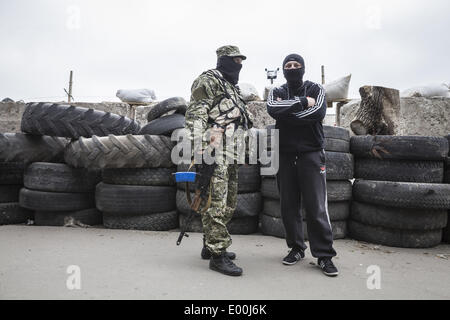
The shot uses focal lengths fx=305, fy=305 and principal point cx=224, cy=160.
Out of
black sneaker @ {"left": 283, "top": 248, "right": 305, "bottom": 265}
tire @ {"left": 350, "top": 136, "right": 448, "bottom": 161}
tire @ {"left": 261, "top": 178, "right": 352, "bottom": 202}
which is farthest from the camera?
tire @ {"left": 261, "top": 178, "right": 352, "bottom": 202}

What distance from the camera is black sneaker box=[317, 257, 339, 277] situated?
222cm

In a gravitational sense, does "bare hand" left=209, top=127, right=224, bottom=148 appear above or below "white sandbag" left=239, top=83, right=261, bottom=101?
below

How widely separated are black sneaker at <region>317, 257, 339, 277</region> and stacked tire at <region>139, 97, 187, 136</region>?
7.74 feet

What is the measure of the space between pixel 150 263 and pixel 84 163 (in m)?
1.82

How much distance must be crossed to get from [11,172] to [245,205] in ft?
10.0

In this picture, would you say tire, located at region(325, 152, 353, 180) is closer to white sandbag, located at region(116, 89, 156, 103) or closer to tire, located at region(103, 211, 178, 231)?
tire, located at region(103, 211, 178, 231)

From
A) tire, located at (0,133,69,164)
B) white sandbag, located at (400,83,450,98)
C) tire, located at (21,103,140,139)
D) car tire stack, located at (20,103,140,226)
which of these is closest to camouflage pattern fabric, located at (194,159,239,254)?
car tire stack, located at (20,103,140,226)

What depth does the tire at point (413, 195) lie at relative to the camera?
9.49ft

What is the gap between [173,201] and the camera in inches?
147

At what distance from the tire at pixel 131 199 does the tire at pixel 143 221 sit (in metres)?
0.06

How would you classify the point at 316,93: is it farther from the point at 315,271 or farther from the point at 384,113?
the point at 384,113

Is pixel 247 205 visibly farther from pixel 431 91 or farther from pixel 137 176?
pixel 431 91

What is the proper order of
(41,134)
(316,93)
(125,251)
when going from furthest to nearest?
(41,134) → (125,251) → (316,93)
